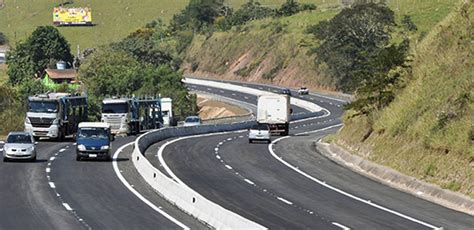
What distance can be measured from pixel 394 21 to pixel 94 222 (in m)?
124

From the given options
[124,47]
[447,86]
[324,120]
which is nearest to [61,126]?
[447,86]

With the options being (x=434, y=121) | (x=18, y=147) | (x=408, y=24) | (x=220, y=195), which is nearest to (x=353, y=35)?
(x=408, y=24)

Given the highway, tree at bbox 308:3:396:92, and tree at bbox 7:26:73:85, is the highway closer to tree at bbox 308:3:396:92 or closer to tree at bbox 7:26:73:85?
tree at bbox 308:3:396:92

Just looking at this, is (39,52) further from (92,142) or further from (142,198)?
(142,198)

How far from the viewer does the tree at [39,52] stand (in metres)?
182

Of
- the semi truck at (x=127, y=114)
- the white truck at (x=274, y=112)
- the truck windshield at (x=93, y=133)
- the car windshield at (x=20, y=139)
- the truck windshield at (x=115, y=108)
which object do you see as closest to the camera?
the car windshield at (x=20, y=139)

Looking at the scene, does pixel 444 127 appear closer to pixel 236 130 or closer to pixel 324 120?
pixel 236 130

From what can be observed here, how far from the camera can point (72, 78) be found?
176 m

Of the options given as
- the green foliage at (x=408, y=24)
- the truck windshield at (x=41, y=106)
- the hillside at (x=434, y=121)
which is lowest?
the green foliage at (x=408, y=24)

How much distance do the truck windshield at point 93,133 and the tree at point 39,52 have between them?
13006cm

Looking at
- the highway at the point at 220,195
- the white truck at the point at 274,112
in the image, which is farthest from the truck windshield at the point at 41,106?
the white truck at the point at 274,112

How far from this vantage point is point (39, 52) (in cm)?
18762

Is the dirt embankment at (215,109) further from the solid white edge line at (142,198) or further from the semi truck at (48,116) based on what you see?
the solid white edge line at (142,198)

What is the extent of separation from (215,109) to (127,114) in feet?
200
